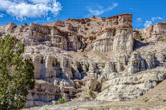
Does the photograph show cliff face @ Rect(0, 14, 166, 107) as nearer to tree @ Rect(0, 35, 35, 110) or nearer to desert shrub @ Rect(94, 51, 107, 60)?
desert shrub @ Rect(94, 51, 107, 60)

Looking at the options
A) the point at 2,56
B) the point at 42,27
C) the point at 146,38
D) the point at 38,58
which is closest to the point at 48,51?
the point at 38,58

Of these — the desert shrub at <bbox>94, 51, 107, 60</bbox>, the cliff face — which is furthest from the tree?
the desert shrub at <bbox>94, 51, 107, 60</bbox>

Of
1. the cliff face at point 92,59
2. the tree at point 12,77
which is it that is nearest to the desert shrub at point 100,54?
the cliff face at point 92,59

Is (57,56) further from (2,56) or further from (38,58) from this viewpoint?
(2,56)

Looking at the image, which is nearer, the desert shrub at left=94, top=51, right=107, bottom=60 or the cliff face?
the cliff face

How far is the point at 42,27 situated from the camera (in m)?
109

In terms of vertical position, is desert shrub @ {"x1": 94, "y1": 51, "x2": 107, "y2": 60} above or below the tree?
above

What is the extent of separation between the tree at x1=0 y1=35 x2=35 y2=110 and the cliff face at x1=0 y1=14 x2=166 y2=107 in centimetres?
2508

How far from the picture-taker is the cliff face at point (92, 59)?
5959 centimetres

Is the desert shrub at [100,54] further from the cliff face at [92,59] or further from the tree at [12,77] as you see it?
the tree at [12,77]

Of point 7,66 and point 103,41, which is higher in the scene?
point 103,41

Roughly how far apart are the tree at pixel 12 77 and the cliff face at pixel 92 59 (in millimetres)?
25084

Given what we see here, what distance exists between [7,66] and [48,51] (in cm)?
6076

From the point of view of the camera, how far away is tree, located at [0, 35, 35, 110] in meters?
29.9
